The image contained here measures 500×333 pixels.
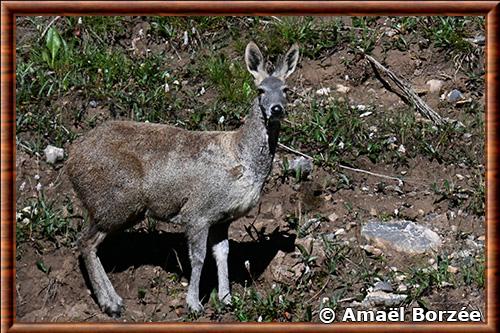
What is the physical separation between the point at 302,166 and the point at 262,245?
1.39m

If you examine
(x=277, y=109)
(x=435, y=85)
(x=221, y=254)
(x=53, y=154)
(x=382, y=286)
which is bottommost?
(x=382, y=286)

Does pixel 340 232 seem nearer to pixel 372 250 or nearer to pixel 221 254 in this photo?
pixel 372 250

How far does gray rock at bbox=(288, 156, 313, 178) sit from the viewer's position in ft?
39.5

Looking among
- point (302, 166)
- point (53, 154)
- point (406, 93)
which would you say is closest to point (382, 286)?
point (302, 166)

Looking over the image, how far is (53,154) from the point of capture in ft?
39.3

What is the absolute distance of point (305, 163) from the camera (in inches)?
476

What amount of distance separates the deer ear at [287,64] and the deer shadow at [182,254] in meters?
2.01

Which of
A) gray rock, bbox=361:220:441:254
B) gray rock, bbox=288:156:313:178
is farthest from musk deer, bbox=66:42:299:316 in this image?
gray rock, bbox=288:156:313:178

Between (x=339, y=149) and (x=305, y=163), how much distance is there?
0.57m

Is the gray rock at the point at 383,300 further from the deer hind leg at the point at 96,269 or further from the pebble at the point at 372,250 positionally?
the deer hind leg at the point at 96,269

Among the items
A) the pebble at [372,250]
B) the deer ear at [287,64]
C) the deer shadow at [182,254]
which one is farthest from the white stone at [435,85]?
the deer ear at [287,64]

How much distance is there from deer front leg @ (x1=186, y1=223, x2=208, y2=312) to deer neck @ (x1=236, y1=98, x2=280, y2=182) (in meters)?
0.81
